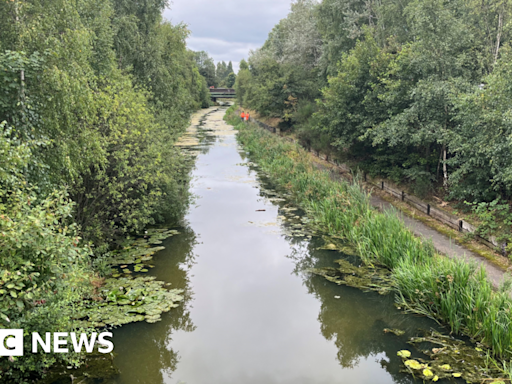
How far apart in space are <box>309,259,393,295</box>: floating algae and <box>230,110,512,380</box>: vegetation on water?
0.10 meters

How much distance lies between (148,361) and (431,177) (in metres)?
12.6

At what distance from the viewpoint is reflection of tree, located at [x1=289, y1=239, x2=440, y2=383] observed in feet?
22.6

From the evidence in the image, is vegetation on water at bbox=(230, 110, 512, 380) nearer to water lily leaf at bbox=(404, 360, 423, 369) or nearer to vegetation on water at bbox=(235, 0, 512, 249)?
water lily leaf at bbox=(404, 360, 423, 369)

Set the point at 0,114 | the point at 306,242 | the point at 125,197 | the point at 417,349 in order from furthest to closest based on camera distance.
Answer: the point at 306,242 < the point at 125,197 < the point at 417,349 < the point at 0,114

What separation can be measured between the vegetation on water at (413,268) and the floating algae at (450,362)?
1.03 feet

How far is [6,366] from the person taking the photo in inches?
194

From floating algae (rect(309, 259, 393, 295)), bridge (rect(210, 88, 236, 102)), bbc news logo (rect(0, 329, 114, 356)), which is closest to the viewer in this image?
bbc news logo (rect(0, 329, 114, 356))

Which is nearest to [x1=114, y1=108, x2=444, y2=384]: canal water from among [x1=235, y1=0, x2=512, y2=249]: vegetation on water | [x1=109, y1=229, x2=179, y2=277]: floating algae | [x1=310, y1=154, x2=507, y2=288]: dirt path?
[x1=109, y1=229, x2=179, y2=277]: floating algae

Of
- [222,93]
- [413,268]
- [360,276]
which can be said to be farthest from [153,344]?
[222,93]

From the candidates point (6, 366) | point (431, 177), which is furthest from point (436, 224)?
point (6, 366)

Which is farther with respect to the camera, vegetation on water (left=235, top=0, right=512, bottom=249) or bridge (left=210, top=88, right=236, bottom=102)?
bridge (left=210, top=88, right=236, bottom=102)

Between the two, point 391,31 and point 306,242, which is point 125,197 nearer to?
point 306,242

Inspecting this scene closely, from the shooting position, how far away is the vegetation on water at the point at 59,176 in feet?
16.1

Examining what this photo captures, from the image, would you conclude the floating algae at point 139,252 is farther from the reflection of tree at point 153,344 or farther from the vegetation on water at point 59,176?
the reflection of tree at point 153,344
